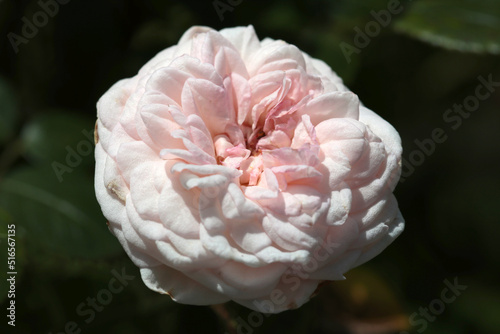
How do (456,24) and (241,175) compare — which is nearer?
(241,175)

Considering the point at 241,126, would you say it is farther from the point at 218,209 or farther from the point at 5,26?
the point at 5,26

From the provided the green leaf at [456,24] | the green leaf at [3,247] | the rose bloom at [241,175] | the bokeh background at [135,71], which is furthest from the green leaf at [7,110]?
the green leaf at [456,24]

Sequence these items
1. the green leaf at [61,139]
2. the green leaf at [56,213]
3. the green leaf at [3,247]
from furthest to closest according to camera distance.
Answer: the green leaf at [61,139]
the green leaf at [56,213]
the green leaf at [3,247]

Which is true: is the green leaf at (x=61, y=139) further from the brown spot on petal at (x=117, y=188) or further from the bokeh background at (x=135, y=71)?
the brown spot on petal at (x=117, y=188)

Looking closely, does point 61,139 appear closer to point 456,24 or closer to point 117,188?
point 117,188

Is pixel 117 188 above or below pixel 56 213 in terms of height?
above

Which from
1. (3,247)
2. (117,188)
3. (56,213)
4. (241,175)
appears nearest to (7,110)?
(56,213)

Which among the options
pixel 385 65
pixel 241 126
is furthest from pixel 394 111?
pixel 241 126
